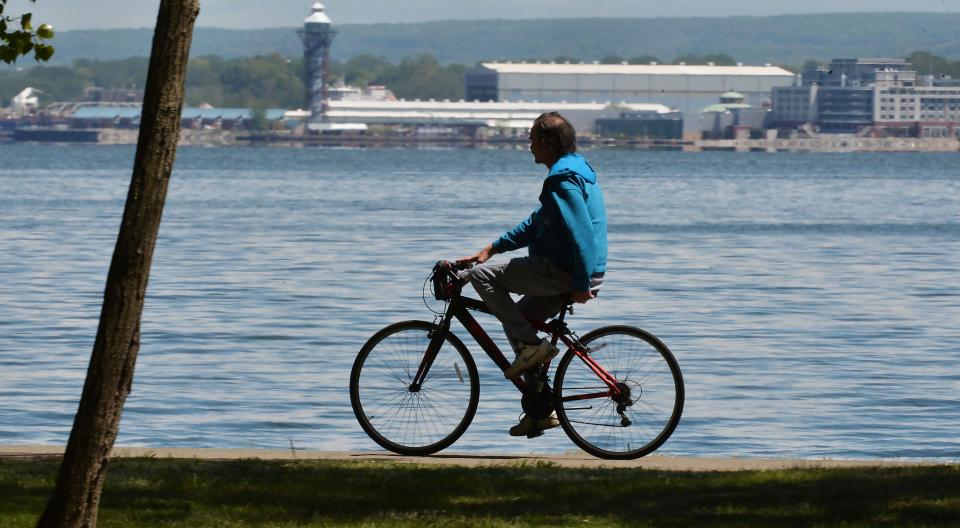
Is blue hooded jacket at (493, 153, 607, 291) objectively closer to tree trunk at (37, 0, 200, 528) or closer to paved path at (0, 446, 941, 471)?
paved path at (0, 446, 941, 471)

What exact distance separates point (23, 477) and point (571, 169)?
2.80m

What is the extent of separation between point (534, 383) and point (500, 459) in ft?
1.32

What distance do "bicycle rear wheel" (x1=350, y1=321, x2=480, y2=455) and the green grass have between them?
2.05ft

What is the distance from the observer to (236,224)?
161 feet

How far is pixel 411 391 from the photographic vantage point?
950 cm

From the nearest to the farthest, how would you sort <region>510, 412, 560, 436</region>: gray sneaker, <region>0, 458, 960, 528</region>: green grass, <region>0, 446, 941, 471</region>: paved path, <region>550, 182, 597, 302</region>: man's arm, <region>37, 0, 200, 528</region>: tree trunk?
1. <region>37, 0, 200, 528</region>: tree trunk
2. <region>0, 458, 960, 528</region>: green grass
3. <region>550, 182, 597, 302</region>: man's arm
4. <region>0, 446, 941, 471</region>: paved path
5. <region>510, 412, 560, 436</region>: gray sneaker

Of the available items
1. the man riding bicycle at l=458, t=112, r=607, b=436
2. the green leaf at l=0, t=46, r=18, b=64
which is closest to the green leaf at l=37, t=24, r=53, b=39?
the green leaf at l=0, t=46, r=18, b=64

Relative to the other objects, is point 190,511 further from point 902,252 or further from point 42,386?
point 902,252

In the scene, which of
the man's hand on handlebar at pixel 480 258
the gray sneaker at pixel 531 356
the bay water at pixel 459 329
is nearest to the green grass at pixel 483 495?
the gray sneaker at pixel 531 356

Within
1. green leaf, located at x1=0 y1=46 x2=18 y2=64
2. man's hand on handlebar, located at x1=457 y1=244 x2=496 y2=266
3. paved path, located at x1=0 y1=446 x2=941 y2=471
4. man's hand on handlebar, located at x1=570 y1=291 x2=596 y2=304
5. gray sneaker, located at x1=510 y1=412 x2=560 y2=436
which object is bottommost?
paved path, located at x1=0 y1=446 x2=941 y2=471

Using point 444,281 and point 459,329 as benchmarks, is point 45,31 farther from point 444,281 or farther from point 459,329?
point 459,329

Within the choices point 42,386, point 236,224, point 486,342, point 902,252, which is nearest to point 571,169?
point 486,342

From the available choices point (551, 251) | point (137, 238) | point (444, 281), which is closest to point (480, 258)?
point (444, 281)

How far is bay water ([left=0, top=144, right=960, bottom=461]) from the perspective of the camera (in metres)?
12.7
